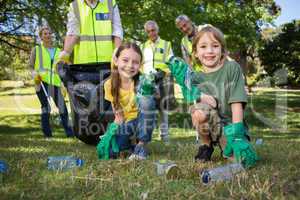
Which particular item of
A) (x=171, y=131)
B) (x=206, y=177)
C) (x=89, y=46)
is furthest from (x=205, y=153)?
(x=171, y=131)

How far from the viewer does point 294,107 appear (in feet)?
66.3

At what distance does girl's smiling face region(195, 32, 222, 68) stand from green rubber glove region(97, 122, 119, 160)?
1.07 metres

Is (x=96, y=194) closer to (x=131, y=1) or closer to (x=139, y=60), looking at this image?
(x=139, y=60)

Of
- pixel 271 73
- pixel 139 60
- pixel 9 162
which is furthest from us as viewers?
pixel 271 73

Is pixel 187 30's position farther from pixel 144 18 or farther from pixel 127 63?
pixel 144 18

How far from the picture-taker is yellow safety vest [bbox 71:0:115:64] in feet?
17.5

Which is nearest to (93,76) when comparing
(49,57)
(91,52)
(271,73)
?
(91,52)

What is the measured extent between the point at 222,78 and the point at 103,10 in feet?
6.80

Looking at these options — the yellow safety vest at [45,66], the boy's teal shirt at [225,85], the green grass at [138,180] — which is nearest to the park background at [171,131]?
the green grass at [138,180]

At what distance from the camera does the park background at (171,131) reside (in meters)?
2.83

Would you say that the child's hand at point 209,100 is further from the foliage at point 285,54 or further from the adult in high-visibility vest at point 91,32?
the foliage at point 285,54

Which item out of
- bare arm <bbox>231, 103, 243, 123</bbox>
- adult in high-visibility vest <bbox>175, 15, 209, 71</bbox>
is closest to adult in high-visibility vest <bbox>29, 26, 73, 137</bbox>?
adult in high-visibility vest <bbox>175, 15, 209, 71</bbox>

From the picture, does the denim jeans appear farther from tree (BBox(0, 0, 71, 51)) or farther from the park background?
tree (BBox(0, 0, 71, 51))

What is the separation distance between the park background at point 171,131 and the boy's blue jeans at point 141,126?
9.6 inches
